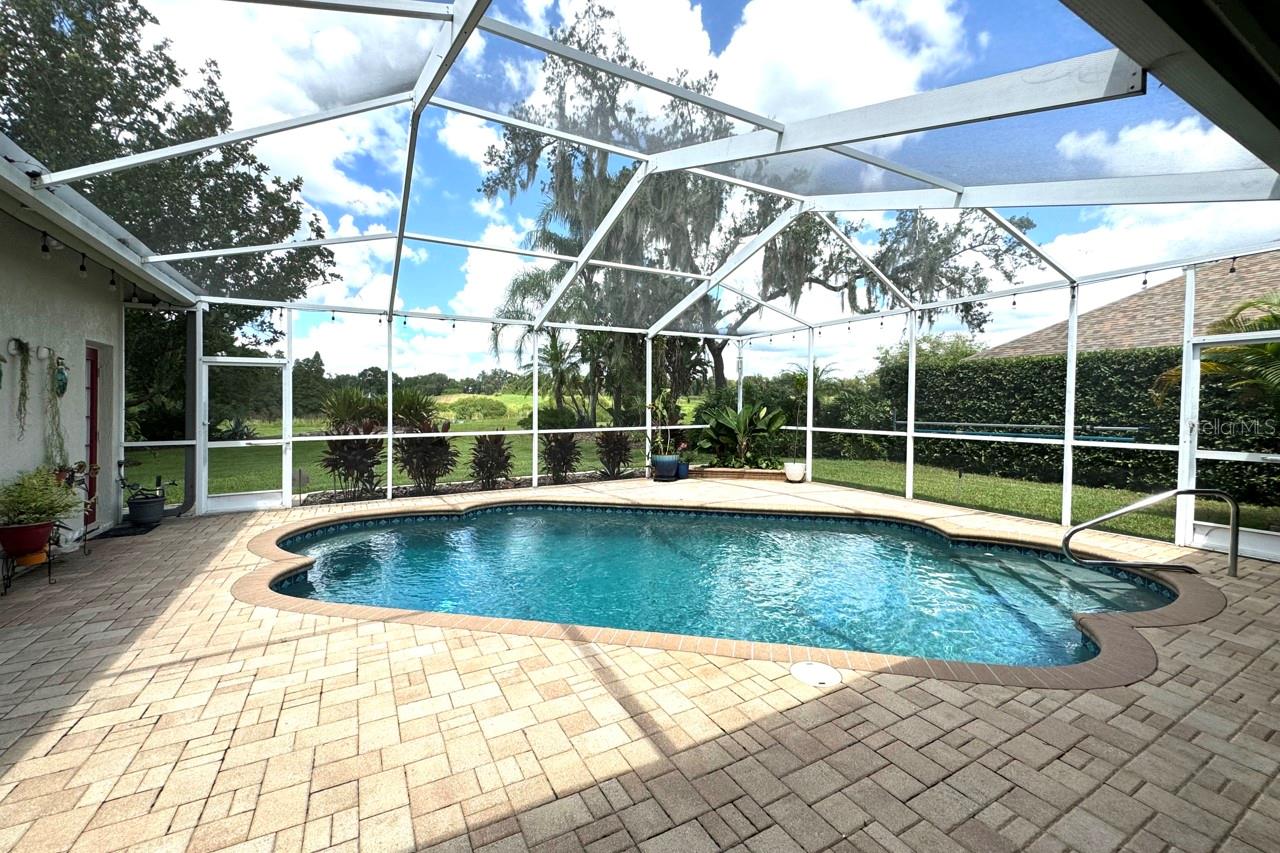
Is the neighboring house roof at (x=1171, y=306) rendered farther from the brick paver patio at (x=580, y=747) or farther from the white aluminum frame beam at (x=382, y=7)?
the white aluminum frame beam at (x=382, y=7)

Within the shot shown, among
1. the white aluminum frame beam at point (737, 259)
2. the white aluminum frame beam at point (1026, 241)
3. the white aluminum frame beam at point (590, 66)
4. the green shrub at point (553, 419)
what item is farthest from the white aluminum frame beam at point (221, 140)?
the green shrub at point (553, 419)

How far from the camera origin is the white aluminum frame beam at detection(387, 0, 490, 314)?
3.44 metres

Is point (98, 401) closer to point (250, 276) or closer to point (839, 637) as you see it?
point (250, 276)

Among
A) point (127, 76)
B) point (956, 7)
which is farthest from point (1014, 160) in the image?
point (127, 76)

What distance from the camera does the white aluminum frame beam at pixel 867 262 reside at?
7567mm

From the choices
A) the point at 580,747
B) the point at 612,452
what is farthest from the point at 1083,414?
the point at 580,747

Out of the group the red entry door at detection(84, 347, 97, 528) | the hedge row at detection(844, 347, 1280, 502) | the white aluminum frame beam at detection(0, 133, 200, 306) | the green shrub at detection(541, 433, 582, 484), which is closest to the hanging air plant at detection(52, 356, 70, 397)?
the red entry door at detection(84, 347, 97, 528)

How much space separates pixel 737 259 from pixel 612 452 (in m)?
5.14

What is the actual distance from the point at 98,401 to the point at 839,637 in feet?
29.9

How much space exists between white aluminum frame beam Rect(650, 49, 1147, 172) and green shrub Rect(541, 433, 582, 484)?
6.87 m

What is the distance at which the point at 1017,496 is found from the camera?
10195 millimetres

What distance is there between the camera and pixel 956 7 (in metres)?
3.41

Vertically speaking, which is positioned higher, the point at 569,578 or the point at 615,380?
the point at 615,380

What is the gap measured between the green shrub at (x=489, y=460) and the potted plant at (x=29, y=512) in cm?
580
